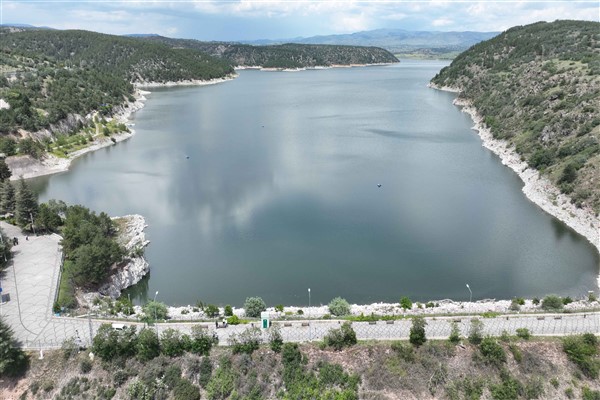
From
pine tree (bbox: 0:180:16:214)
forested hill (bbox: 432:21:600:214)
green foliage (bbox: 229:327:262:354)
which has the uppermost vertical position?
forested hill (bbox: 432:21:600:214)

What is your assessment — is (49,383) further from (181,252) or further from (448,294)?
(448,294)

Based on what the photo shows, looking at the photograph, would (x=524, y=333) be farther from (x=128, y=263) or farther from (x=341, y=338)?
(x=128, y=263)

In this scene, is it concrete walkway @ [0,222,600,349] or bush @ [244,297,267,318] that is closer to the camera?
concrete walkway @ [0,222,600,349]

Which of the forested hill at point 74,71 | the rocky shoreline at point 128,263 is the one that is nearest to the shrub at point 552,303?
the rocky shoreline at point 128,263

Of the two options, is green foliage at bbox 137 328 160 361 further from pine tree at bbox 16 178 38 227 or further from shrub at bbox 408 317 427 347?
pine tree at bbox 16 178 38 227

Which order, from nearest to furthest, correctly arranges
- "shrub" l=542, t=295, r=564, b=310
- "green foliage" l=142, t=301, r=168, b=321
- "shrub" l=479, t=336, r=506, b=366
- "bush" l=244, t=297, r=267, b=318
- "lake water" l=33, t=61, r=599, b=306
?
"shrub" l=479, t=336, r=506, b=366 → "green foliage" l=142, t=301, r=168, b=321 → "shrub" l=542, t=295, r=564, b=310 → "bush" l=244, t=297, r=267, b=318 → "lake water" l=33, t=61, r=599, b=306

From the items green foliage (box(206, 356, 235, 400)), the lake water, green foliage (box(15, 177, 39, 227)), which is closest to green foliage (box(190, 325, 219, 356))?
green foliage (box(206, 356, 235, 400))
